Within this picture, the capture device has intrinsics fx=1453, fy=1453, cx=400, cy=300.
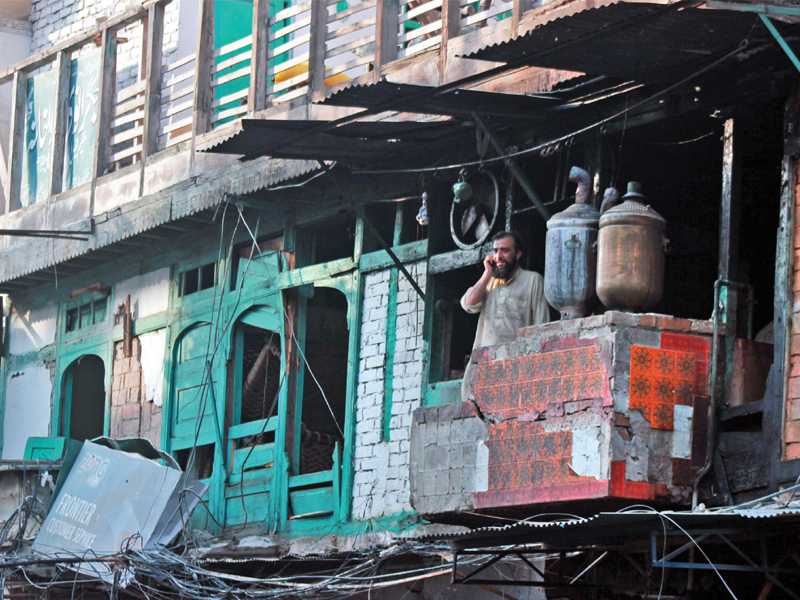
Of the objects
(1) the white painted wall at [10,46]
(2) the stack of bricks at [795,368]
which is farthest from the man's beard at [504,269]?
(1) the white painted wall at [10,46]

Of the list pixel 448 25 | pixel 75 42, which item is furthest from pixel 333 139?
→ pixel 75 42

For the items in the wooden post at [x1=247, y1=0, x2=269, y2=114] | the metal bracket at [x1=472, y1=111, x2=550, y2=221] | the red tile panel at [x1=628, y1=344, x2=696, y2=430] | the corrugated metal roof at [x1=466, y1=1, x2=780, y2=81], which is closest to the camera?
the corrugated metal roof at [x1=466, y1=1, x2=780, y2=81]

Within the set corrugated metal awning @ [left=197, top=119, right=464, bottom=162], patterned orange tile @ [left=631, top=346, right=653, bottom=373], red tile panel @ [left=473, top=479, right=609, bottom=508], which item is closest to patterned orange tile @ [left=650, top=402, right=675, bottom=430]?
patterned orange tile @ [left=631, top=346, right=653, bottom=373]

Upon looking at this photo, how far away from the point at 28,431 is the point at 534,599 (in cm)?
815

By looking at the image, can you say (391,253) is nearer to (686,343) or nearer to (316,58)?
(316,58)

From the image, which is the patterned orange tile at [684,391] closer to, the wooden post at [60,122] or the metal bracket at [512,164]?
the metal bracket at [512,164]

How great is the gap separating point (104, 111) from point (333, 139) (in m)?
5.33

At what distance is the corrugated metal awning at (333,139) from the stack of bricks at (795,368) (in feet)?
10.6

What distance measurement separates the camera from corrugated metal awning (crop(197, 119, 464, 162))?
11375 mm

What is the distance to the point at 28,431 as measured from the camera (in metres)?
17.4

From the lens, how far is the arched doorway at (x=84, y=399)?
17.2m

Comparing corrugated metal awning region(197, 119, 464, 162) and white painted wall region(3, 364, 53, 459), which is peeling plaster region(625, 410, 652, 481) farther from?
white painted wall region(3, 364, 53, 459)

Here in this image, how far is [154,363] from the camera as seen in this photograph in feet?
51.6

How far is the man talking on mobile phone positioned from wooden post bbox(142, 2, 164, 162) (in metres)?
5.71
